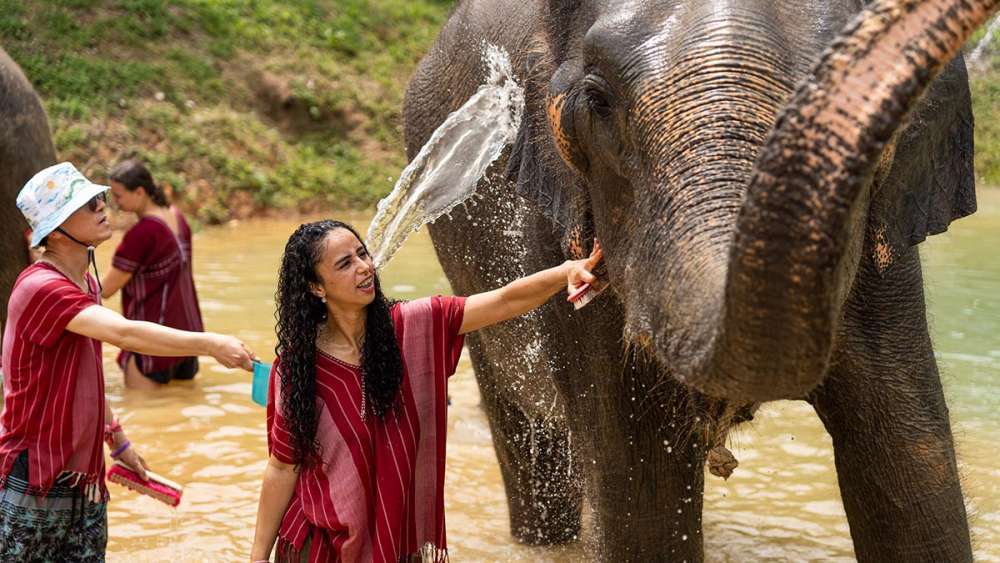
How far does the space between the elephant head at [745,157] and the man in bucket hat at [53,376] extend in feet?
3.58

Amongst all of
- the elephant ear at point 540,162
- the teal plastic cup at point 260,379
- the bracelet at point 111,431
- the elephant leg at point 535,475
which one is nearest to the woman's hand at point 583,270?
the elephant ear at point 540,162

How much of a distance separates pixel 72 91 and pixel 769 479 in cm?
1294

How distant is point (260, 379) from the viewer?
3.59 m

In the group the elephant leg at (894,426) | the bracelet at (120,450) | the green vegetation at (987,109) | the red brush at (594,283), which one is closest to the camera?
the red brush at (594,283)

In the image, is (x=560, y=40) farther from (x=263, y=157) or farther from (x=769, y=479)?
(x=263, y=157)

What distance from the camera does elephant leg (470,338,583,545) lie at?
4.93 metres

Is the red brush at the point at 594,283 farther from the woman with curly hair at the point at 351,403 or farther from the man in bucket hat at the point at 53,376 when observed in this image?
the man in bucket hat at the point at 53,376

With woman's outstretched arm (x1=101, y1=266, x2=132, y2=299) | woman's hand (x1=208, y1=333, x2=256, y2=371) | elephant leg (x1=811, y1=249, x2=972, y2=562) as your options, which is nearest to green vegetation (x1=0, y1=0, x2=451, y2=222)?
woman's outstretched arm (x1=101, y1=266, x2=132, y2=299)

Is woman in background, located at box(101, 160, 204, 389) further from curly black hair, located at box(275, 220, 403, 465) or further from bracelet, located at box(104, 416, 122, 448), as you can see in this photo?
curly black hair, located at box(275, 220, 403, 465)

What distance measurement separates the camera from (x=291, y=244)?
313 cm

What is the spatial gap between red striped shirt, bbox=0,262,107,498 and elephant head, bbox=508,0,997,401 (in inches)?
45.8

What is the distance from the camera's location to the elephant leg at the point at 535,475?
16.2 feet

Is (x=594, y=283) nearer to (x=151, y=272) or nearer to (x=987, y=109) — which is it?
(x=151, y=272)

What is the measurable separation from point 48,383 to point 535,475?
2.02 meters
